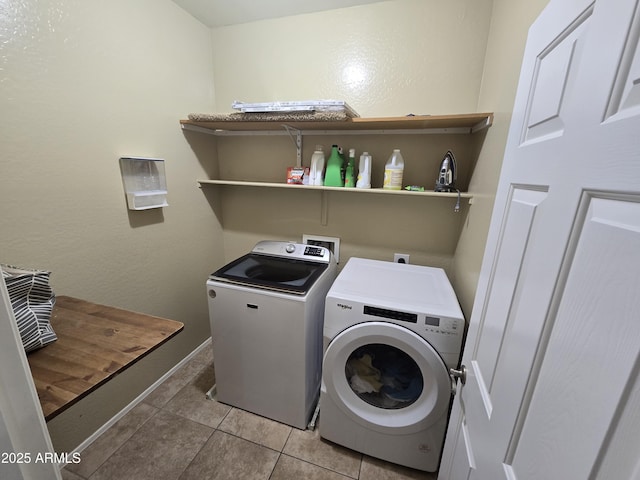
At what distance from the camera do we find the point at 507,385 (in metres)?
0.59

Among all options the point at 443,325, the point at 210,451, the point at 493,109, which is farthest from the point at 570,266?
the point at 210,451

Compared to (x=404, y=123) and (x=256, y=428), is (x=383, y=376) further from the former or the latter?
(x=404, y=123)

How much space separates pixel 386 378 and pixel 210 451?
1.08 m

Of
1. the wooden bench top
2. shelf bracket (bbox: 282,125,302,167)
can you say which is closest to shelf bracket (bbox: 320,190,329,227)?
shelf bracket (bbox: 282,125,302,167)

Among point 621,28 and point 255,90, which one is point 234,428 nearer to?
point 621,28

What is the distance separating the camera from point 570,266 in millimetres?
439

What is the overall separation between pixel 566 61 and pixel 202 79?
217 centimetres

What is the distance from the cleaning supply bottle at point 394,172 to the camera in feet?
5.39

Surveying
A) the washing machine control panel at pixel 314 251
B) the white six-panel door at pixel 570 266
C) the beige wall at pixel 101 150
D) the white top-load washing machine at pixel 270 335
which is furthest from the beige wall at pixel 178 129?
the white six-panel door at pixel 570 266

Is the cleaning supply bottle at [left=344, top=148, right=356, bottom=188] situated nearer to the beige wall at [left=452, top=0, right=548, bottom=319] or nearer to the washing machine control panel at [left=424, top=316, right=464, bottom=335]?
the beige wall at [left=452, top=0, right=548, bottom=319]

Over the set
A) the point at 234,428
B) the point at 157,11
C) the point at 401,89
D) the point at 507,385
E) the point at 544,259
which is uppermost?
the point at 157,11

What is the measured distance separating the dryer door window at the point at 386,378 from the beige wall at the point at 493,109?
358 mm

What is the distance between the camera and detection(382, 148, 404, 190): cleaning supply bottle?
1.64 metres

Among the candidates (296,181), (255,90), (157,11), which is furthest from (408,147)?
(157,11)
